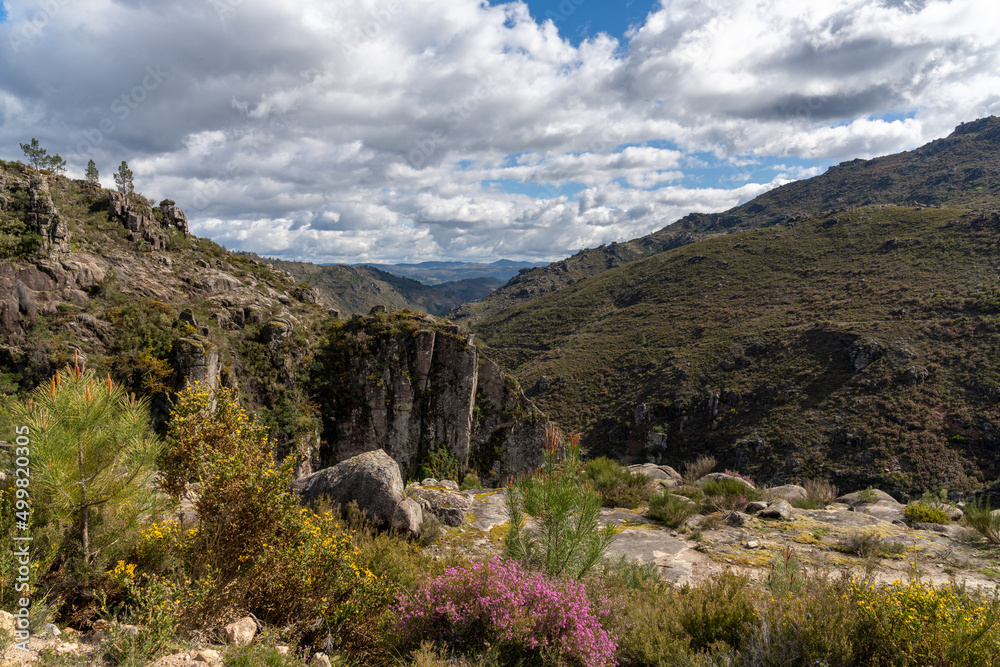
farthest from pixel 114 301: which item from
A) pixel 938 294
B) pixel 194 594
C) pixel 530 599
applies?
pixel 938 294

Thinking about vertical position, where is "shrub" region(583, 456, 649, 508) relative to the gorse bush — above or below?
below

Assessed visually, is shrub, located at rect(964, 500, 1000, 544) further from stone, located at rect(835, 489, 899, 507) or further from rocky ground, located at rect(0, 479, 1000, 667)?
stone, located at rect(835, 489, 899, 507)

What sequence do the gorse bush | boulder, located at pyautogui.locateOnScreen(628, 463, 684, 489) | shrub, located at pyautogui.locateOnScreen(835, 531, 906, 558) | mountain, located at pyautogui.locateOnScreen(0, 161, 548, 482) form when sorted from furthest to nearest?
1. mountain, located at pyautogui.locateOnScreen(0, 161, 548, 482)
2. boulder, located at pyautogui.locateOnScreen(628, 463, 684, 489)
3. shrub, located at pyautogui.locateOnScreen(835, 531, 906, 558)
4. the gorse bush

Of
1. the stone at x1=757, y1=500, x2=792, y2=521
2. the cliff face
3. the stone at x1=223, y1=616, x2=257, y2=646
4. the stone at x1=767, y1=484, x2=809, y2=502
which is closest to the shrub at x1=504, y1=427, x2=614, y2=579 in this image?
the stone at x1=223, y1=616, x2=257, y2=646

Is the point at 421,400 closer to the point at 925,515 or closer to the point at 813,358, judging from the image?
the point at 925,515

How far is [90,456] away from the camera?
3994mm

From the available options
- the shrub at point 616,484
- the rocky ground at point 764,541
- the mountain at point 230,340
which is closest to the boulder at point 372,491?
the rocky ground at point 764,541

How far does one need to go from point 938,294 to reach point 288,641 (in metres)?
74.9

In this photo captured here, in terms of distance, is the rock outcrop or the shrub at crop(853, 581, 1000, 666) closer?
the shrub at crop(853, 581, 1000, 666)

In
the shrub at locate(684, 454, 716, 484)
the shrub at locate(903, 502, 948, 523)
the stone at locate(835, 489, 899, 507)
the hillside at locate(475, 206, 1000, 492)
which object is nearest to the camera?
the shrub at locate(903, 502, 948, 523)

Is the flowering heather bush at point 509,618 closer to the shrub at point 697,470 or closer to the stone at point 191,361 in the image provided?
the shrub at point 697,470

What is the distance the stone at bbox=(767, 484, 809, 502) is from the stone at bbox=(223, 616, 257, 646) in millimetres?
12561

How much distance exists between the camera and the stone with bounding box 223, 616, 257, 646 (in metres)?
3.71

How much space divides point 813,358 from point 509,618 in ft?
206
